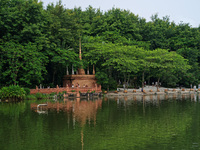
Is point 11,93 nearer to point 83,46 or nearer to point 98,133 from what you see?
point 83,46

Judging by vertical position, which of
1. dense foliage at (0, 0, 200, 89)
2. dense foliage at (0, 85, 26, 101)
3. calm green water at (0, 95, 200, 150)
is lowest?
calm green water at (0, 95, 200, 150)

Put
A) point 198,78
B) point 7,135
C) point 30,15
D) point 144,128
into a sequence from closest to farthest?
point 7,135
point 144,128
point 30,15
point 198,78

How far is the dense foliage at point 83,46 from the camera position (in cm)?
4959

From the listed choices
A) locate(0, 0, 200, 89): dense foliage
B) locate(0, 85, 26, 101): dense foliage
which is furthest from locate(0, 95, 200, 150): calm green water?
locate(0, 0, 200, 89): dense foliage

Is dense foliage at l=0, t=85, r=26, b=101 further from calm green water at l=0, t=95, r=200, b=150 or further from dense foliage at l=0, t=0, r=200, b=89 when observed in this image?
calm green water at l=0, t=95, r=200, b=150

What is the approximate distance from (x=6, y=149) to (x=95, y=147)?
185 inches

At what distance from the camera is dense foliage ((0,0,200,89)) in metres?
49.6

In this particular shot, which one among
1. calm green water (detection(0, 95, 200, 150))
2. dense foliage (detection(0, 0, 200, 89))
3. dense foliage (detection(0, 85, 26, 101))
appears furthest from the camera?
dense foliage (detection(0, 0, 200, 89))

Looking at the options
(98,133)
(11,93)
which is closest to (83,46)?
(11,93)

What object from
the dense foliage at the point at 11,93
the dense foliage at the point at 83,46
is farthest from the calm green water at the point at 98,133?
the dense foliage at the point at 83,46

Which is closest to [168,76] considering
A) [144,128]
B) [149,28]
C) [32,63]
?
[149,28]

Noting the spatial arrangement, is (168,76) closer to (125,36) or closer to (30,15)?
(125,36)

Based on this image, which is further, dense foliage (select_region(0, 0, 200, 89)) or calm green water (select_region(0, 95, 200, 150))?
dense foliage (select_region(0, 0, 200, 89))

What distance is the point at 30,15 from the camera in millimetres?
52406
